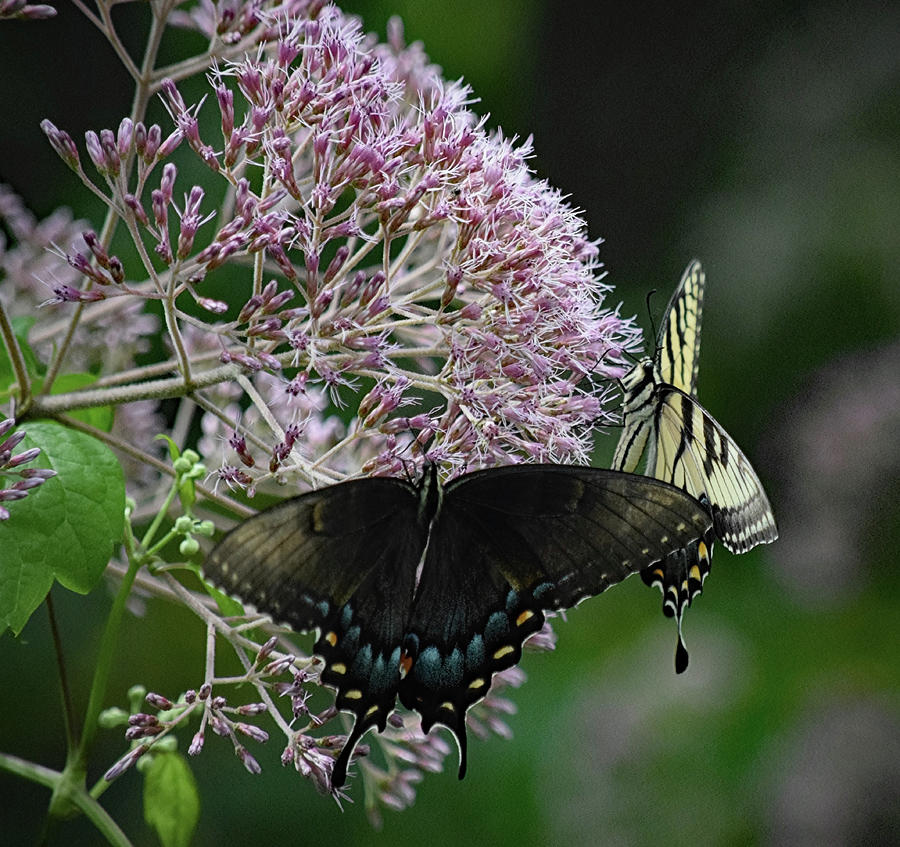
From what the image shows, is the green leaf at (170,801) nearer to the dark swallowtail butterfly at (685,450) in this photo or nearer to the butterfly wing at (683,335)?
the dark swallowtail butterfly at (685,450)

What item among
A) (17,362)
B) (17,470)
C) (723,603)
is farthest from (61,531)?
(723,603)

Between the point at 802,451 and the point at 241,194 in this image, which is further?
the point at 802,451

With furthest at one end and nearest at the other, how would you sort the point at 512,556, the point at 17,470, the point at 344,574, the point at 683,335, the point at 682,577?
the point at 683,335 < the point at 682,577 < the point at 512,556 < the point at 344,574 < the point at 17,470

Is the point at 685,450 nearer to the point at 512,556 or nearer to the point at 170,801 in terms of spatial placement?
the point at 512,556

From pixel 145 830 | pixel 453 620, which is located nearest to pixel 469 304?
pixel 453 620

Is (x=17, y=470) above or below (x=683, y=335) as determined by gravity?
below

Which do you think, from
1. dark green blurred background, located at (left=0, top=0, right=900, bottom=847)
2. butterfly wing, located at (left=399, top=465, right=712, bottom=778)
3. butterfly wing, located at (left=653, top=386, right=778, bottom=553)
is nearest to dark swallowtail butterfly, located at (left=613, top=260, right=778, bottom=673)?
butterfly wing, located at (left=653, top=386, right=778, bottom=553)

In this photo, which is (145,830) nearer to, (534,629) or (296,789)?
(296,789)

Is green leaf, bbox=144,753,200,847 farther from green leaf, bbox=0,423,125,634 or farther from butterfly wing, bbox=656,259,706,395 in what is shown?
butterfly wing, bbox=656,259,706,395
